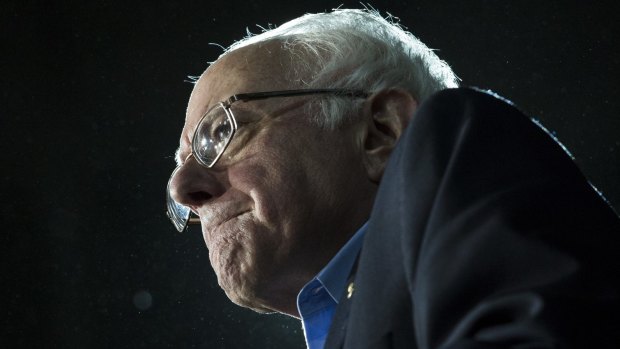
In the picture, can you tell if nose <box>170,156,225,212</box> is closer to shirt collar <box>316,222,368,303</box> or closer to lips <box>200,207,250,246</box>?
lips <box>200,207,250,246</box>

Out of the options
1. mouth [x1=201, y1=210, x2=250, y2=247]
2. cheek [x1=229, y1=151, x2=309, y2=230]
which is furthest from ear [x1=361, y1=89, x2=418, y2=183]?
mouth [x1=201, y1=210, x2=250, y2=247]

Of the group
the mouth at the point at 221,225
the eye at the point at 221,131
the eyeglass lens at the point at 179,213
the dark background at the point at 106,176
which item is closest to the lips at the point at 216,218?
the mouth at the point at 221,225

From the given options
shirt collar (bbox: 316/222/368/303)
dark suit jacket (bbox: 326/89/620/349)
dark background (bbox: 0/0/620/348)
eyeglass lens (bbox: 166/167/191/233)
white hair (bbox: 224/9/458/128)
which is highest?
dark suit jacket (bbox: 326/89/620/349)

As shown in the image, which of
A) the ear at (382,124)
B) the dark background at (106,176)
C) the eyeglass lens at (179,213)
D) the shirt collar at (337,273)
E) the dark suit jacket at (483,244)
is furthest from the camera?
the dark background at (106,176)

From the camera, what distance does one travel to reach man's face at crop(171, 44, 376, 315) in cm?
130

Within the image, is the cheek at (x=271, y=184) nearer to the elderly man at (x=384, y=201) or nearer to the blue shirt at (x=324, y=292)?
the elderly man at (x=384, y=201)

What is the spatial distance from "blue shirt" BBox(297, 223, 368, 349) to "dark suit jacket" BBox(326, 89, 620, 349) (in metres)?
0.39

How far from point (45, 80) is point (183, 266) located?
65cm

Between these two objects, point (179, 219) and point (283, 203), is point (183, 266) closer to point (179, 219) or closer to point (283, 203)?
point (179, 219)

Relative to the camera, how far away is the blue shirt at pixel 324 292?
124 cm

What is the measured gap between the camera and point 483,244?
2.22 ft

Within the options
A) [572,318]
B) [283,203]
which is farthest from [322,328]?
[572,318]

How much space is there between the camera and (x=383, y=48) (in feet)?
4.95

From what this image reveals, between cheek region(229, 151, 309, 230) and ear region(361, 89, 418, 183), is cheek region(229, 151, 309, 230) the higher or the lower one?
the lower one
